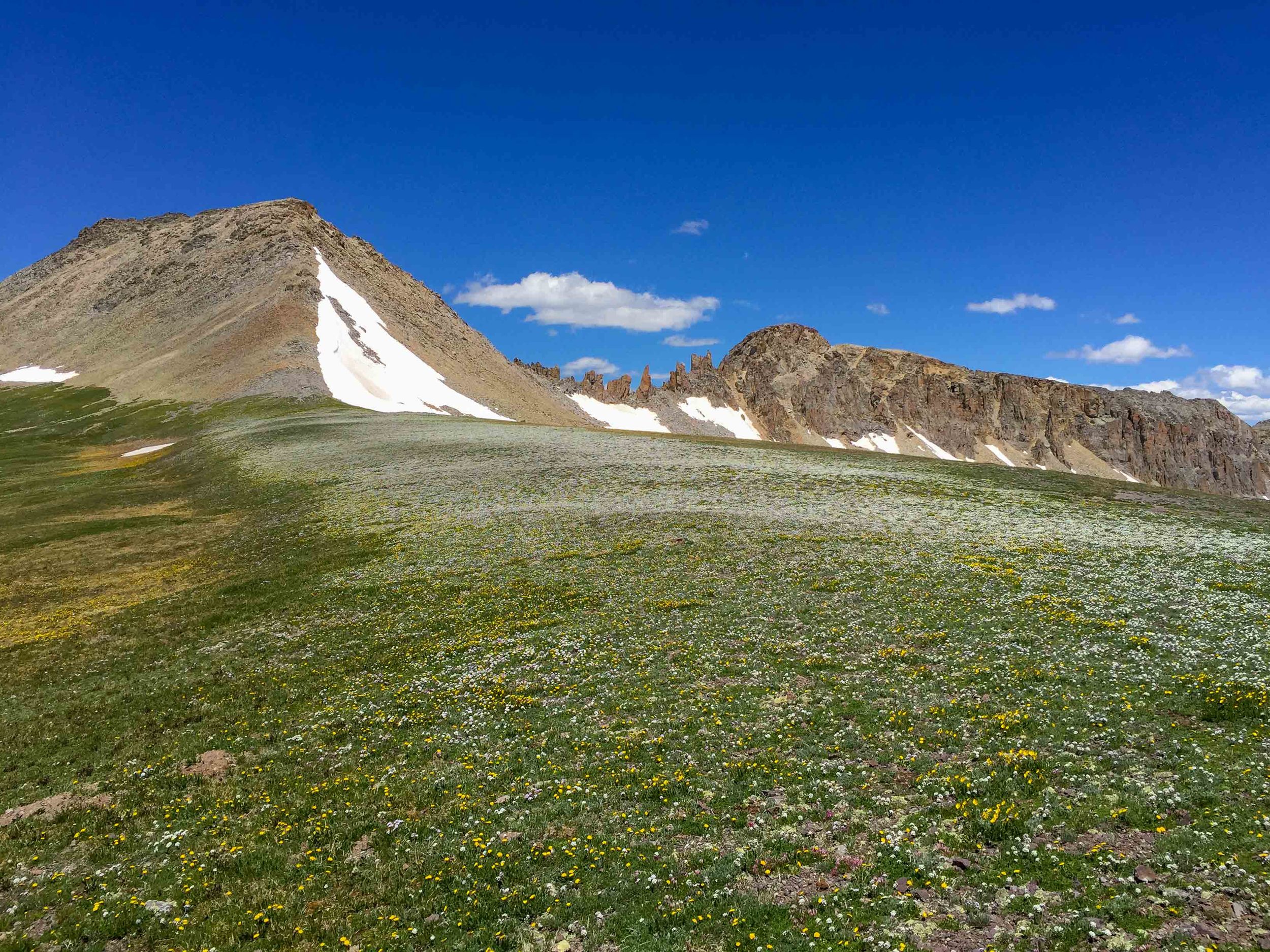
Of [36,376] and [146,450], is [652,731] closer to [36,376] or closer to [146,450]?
[146,450]

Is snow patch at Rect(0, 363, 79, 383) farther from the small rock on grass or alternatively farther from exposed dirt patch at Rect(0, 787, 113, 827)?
the small rock on grass

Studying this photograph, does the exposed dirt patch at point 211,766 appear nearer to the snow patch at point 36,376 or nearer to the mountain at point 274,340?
the mountain at point 274,340

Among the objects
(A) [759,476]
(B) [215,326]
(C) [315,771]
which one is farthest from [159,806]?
(B) [215,326]

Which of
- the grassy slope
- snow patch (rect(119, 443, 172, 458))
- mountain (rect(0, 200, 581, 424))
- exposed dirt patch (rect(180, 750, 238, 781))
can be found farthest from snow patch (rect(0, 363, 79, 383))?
exposed dirt patch (rect(180, 750, 238, 781))

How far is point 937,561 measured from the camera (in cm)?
3225

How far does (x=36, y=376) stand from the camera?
163 metres

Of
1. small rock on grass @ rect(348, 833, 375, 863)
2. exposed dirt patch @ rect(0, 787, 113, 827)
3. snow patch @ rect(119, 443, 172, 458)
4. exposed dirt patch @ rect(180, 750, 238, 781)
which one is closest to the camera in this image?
small rock on grass @ rect(348, 833, 375, 863)

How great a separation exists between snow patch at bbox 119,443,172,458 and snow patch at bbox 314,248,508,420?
27.0m

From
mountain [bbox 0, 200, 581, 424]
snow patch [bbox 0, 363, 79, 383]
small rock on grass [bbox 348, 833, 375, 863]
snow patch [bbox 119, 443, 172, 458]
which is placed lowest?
small rock on grass [bbox 348, 833, 375, 863]

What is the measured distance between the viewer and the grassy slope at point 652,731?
12.1 meters

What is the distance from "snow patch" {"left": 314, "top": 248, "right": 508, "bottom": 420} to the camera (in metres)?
122

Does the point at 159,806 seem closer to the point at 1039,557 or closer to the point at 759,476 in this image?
the point at 1039,557

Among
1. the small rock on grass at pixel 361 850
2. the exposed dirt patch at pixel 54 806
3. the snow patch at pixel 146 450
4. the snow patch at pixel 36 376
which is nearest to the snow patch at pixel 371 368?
the snow patch at pixel 146 450

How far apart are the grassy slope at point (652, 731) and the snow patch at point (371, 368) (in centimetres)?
8136
